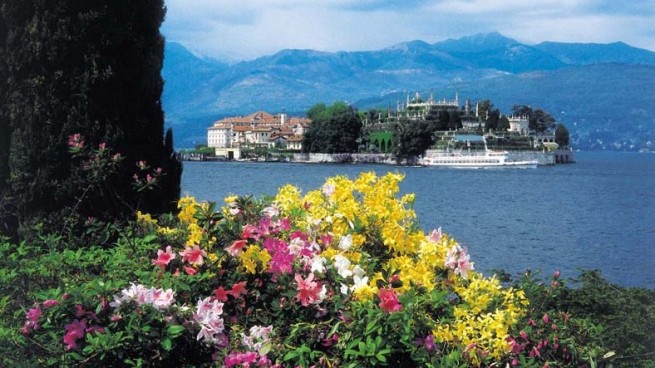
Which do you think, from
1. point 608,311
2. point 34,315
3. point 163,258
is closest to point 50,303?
point 34,315

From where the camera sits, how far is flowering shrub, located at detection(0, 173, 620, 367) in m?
3.16

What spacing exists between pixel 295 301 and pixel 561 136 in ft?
459

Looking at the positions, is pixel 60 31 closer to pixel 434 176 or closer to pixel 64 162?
pixel 64 162

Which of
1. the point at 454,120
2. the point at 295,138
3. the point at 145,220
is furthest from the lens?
the point at 295,138

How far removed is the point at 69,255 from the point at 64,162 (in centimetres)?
175

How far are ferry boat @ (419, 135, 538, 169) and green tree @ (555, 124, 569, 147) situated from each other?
2647cm

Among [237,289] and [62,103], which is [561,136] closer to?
[62,103]

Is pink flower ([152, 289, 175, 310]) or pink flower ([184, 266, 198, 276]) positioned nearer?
pink flower ([152, 289, 175, 310])

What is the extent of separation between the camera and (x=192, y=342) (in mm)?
3375

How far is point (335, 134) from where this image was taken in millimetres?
108875

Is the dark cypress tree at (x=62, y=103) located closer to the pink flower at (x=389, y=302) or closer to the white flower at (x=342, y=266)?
the white flower at (x=342, y=266)

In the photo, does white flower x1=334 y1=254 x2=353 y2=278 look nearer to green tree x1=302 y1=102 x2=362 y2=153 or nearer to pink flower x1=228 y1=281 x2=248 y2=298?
pink flower x1=228 y1=281 x2=248 y2=298

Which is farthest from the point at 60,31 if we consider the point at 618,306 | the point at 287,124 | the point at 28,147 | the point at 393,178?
the point at 287,124

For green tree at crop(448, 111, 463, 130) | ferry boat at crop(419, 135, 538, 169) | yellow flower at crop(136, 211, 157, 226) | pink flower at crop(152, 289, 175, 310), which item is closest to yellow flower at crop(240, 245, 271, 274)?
pink flower at crop(152, 289, 175, 310)
